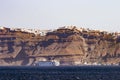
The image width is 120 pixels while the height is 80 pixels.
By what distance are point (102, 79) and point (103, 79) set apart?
0.20 metres

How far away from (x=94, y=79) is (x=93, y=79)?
1.13 ft

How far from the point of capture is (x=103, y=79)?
86.1 m

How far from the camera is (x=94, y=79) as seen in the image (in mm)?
87375

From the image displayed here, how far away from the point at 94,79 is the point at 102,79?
170 centimetres

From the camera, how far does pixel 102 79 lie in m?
86.2

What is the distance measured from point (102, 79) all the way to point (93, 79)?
2.02 meters

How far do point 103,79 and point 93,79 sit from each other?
221 cm

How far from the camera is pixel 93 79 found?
8769 cm
